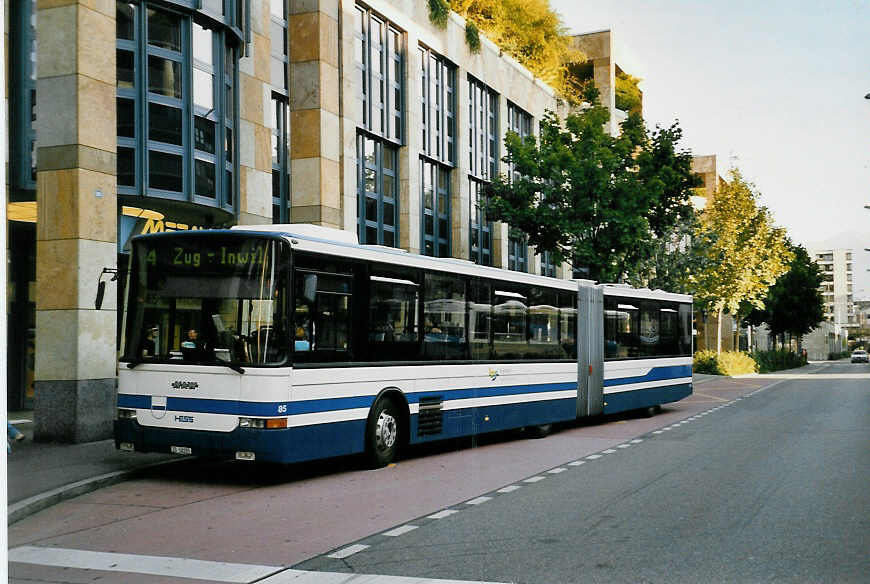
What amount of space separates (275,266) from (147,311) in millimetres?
1724

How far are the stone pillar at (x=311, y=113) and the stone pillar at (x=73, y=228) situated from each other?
309 inches

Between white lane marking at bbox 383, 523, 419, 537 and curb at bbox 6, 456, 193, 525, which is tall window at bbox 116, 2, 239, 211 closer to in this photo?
curb at bbox 6, 456, 193, 525

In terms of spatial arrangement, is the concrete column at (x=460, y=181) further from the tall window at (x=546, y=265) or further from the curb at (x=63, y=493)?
the curb at (x=63, y=493)

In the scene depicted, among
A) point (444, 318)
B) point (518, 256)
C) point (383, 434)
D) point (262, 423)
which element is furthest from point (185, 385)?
point (518, 256)

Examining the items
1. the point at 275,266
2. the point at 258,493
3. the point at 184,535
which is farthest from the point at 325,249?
the point at 184,535

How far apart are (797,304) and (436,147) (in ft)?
156

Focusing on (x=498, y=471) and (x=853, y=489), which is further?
(x=498, y=471)

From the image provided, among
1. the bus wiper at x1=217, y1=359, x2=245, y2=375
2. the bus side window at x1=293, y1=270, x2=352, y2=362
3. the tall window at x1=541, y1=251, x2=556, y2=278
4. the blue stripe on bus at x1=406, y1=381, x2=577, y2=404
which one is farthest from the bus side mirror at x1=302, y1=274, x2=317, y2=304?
the tall window at x1=541, y1=251, x2=556, y2=278

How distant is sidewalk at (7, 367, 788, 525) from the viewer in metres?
9.74

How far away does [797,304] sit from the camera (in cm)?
7112

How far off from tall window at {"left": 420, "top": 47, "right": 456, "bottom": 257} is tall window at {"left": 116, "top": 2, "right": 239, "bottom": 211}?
11.7 m

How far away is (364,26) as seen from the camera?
26.6 meters

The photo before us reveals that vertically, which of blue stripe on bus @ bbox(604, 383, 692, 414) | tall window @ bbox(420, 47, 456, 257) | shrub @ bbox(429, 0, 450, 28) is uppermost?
shrub @ bbox(429, 0, 450, 28)

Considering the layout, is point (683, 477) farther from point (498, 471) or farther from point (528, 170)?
point (528, 170)
